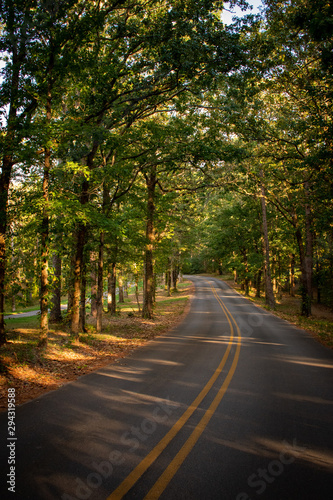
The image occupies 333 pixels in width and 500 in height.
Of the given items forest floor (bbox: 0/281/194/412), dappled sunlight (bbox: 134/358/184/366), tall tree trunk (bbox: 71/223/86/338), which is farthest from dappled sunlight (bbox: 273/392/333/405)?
tall tree trunk (bbox: 71/223/86/338)

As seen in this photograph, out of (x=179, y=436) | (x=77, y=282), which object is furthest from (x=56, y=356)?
(x=179, y=436)

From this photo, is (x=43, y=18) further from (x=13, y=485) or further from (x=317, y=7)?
(x=13, y=485)

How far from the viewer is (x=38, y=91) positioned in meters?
9.23

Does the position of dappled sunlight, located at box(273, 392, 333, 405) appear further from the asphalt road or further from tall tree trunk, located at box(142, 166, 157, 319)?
tall tree trunk, located at box(142, 166, 157, 319)

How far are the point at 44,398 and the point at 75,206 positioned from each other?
5.19m

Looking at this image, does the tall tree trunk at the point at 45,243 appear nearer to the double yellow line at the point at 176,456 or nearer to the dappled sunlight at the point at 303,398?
the double yellow line at the point at 176,456

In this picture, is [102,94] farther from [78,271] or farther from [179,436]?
[179,436]

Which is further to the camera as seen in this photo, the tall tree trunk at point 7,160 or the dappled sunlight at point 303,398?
the tall tree trunk at point 7,160

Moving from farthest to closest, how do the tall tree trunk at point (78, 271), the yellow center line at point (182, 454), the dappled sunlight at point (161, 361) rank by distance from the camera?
the tall tree trunk at point (78, 271) → the dappled sunlight at point (161, 361) → the yellow center line at point (182, 454)

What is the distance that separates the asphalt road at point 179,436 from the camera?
350cm

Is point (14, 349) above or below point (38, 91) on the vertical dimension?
below

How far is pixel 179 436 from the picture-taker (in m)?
4.58

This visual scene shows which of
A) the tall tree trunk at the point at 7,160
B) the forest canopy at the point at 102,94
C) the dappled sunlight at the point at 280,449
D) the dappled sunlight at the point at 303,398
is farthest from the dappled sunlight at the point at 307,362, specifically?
the tall tree trunk at the point at 7,160

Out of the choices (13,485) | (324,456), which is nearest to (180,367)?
(324,456)
